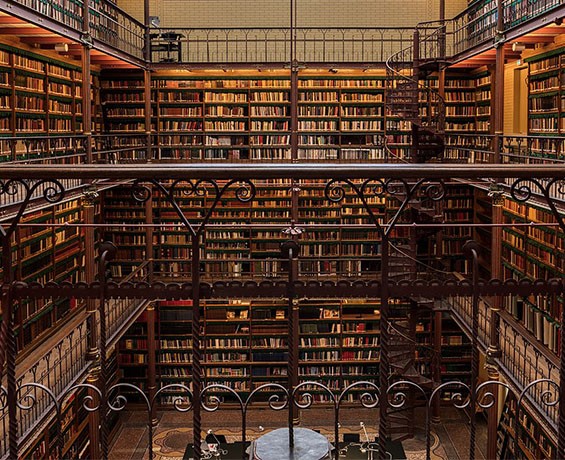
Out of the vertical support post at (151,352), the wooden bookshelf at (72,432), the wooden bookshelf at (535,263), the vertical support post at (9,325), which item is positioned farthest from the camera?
the vertical support post at (151,352)

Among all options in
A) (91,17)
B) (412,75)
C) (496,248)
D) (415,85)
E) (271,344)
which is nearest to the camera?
(496,248)

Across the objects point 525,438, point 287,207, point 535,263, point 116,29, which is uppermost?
point 116,29

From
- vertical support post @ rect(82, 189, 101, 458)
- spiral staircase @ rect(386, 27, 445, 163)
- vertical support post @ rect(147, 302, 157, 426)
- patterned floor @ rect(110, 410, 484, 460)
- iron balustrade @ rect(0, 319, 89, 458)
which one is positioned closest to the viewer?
iron balustrade @ rect(0, 319, 89, 458)

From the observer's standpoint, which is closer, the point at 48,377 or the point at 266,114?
the point at 48,377

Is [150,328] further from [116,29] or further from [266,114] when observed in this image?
[116,29]

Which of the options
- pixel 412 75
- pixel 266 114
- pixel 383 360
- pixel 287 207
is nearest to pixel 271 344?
pixel 287 207

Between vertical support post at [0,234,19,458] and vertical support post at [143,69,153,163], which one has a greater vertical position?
vertical support post at [143,69,153,163]

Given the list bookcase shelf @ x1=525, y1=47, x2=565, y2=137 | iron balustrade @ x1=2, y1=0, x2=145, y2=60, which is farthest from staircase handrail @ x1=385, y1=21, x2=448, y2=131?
iron balustrade @ x1=2, y1=0, x2=145, y2=60

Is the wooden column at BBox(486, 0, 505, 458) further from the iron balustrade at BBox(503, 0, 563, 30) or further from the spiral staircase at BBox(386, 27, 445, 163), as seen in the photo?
the spiral staircase at BBox(386, 27, 445, 163)

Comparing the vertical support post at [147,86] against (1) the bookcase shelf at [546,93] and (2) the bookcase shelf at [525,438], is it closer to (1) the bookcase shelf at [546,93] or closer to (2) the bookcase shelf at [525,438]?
(1) the bookcase shelf at [546,93]

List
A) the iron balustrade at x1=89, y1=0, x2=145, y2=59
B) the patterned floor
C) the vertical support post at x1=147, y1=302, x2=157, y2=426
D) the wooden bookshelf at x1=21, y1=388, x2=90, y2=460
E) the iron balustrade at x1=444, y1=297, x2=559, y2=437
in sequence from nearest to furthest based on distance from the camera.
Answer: the iron balustrade at x1=444, y1=297, x2=559, y2=437 → the wooden bookshelf at x1=21, y1=388, x2=90, y2=460 → the patterned floor → the iron balustrade at x1=89, y1=0, x2=145, y2=59 → the vertical support post at x1=147, y1=302, x2=157, y2=426

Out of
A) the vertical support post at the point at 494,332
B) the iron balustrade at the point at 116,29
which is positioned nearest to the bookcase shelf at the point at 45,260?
the iron balustrade at the point at 116,29

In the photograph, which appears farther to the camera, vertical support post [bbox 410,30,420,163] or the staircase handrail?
the staircase handrail

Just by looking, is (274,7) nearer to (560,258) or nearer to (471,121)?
(471,121)
